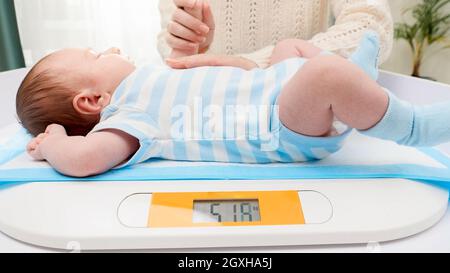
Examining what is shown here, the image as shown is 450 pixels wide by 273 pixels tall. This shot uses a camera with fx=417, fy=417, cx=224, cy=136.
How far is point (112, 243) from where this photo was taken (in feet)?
1.48

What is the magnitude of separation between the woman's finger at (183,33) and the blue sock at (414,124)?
457 mm

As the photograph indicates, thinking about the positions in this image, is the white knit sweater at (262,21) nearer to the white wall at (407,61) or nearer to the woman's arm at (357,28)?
the woman's arm at (357,28)

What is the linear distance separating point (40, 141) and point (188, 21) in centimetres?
38

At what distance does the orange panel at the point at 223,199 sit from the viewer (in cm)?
48

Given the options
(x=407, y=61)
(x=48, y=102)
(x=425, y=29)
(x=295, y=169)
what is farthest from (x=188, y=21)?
(x=407, y=61)

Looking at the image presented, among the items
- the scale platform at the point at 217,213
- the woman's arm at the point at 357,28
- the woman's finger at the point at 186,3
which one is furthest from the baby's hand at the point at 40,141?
the woman's arm at the point at 357,28

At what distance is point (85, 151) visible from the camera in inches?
24.0

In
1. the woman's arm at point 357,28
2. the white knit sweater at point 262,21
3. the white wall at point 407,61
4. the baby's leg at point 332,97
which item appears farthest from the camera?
the white wall at point 407,61

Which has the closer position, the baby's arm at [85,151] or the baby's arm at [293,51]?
the baby's arm at [85,151]

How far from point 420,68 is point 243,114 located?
2.15 meters

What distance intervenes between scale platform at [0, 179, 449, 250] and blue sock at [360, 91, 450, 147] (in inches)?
2.7

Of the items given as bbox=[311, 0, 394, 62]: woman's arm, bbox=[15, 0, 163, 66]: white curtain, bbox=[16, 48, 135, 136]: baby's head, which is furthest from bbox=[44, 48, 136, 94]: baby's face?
bbox=[15, 0, 163, 66]: white curtain

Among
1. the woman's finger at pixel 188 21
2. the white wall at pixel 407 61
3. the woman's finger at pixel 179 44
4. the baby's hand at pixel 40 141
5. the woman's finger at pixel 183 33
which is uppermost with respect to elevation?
the woman's finger at pixel 188 21
